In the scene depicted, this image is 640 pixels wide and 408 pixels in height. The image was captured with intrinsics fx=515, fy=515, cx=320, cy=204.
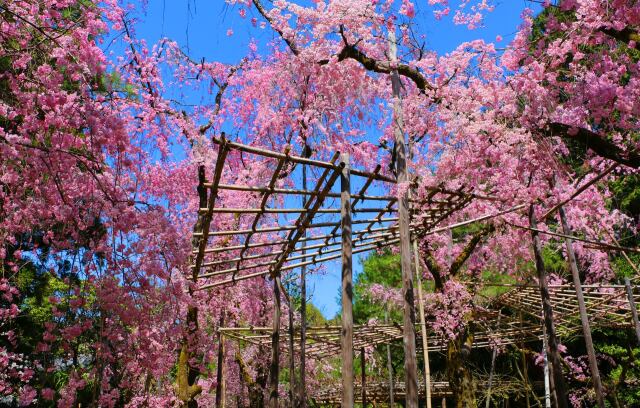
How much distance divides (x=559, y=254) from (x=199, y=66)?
487 inches

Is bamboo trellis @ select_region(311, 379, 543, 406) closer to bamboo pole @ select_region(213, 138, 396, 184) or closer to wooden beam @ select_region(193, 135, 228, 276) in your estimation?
wooden beam @ select_region(193, 135, 228, 276)

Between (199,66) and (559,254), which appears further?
(559,254)

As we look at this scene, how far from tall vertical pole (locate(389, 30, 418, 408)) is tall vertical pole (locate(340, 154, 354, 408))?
29.9 inches

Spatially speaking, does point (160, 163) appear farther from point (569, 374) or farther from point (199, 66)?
point (569, 374)

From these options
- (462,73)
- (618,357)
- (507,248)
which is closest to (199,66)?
(462,73)

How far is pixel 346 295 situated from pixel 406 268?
3.12 feet

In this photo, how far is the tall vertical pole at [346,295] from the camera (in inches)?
177

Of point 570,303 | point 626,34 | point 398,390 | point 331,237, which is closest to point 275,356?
point 331,237

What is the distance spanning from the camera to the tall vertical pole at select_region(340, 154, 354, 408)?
14.7 feet

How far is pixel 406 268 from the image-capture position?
5469 millimetres

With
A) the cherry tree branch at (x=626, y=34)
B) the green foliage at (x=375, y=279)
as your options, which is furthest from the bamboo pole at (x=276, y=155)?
the green foliage at (x=375, y=279)

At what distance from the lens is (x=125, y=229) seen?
4.94 meters

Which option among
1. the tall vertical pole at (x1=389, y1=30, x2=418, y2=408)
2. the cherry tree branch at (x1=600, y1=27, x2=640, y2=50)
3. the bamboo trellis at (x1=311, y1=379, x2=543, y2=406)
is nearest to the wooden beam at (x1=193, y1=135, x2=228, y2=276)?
the tall vertical pole at (x1=389, y1=30, x2=418, y2=408)

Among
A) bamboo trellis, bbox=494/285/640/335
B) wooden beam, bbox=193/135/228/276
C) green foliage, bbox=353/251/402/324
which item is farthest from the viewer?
green foliage, bbox=353/251/402/324
